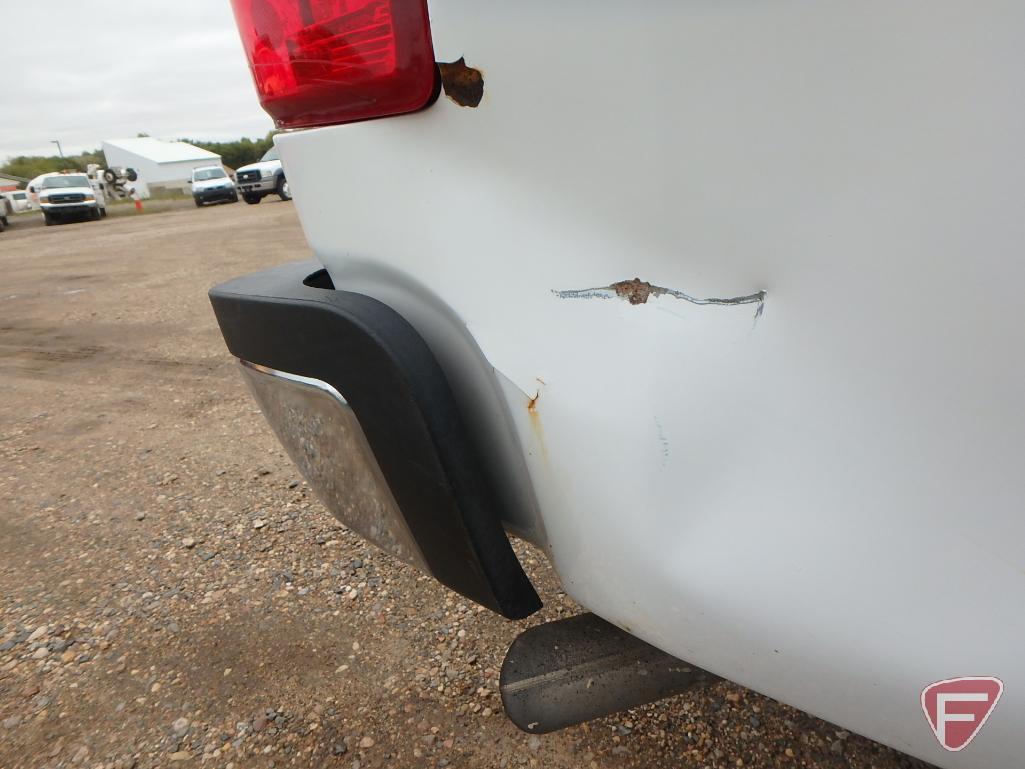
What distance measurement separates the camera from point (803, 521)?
25.8 inches

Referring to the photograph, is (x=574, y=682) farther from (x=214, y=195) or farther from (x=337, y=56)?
(x=214, y=195)

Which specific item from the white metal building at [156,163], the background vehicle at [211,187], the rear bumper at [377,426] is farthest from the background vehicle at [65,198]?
the rear bumper at [377,426]

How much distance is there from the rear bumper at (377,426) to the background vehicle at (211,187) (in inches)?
904

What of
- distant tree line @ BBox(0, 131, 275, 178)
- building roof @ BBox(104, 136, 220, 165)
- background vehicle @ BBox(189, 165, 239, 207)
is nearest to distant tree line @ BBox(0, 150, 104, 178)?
distant tree line @ BBox(0, 131, 275, 178)

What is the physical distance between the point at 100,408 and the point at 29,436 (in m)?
0.36

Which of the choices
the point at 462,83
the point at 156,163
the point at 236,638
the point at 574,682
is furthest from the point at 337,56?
the point at 156,163

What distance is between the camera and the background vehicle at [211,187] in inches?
838

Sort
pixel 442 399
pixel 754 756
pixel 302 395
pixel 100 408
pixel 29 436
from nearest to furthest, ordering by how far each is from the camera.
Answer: pixel 442 399 → pixel 302 395 → pixel 754 756 → pixel 29 436 → pixel 100 408

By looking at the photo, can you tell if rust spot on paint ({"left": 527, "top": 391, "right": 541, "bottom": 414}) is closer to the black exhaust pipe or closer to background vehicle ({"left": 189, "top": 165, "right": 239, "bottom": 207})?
the black exhaust pipe

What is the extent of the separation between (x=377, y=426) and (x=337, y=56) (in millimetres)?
444

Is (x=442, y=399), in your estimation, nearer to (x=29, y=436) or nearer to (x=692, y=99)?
(x=692, y=99)

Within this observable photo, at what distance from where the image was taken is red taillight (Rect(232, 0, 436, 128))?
2.34ft

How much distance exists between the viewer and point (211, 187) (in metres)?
21.3

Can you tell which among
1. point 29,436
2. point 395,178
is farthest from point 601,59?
point 29,436
